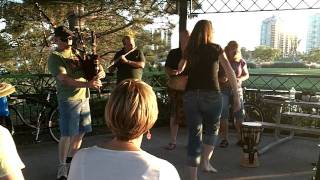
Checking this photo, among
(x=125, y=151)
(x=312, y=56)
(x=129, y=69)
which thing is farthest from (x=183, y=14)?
(x=312, y=56)

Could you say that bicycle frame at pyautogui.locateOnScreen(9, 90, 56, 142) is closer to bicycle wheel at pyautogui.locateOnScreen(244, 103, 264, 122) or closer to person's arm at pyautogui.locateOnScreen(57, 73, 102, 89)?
person's arm at pyautogui.locateOnScreen(57, 73, 102, 89)

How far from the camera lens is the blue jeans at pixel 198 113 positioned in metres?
4.77

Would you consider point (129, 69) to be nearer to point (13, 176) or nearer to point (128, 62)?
point (128, 62)

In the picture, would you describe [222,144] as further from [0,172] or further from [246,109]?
[0,172]

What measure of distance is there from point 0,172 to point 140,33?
11117 millimetres

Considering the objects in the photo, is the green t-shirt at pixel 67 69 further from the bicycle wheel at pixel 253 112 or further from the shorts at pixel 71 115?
the bicycle wheel at pixel 253 112

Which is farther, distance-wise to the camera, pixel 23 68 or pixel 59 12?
pixel 23 68

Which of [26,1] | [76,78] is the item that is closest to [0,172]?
[76,78]

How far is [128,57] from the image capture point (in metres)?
7.12

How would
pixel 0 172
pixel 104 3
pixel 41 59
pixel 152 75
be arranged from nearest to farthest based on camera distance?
1. pixel 0 172
2. pixel 152 75
3. pixel 104 3
4. pixel 41 59

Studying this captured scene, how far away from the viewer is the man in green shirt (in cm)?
484

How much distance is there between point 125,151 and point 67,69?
10.2ft

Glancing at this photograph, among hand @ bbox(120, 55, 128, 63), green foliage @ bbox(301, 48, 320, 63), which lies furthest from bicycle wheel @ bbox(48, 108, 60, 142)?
green foliage @ bbox(301, 48, 320, 63)

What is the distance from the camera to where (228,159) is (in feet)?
21.6
